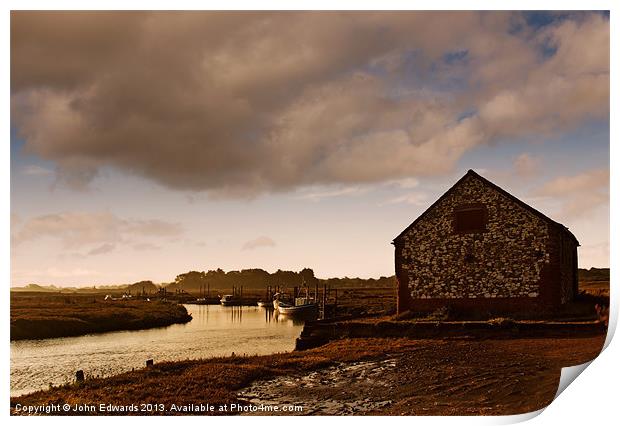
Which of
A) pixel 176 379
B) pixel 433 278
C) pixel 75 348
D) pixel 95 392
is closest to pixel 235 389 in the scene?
pixel 176 379

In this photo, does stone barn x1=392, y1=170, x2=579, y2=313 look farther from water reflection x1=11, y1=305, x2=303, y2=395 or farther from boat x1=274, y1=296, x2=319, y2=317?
boat x1=274, y1=296, x2=319, y2=317

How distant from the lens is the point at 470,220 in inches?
864

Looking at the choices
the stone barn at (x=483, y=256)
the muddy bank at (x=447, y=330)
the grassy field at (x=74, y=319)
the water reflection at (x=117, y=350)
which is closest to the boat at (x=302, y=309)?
the grassy field at (x=74, y=319)

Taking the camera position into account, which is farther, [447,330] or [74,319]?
[74,319]

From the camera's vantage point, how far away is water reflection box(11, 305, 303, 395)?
1658cm

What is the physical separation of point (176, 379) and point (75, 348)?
1427 centimetres

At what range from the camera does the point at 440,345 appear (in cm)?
1727

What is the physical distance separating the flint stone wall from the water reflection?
300 inches

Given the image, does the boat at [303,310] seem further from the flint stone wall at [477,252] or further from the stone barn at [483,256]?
the flint stone wall at [477,252]

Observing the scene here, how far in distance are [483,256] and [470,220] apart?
1521 millimetres

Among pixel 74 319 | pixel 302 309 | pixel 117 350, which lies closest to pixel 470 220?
pixel 117 350

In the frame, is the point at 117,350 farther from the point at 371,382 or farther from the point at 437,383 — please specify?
the point at 437,383

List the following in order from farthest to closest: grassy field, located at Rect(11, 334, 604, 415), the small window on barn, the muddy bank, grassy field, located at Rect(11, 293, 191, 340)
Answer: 1. grassy field, located at Rect(11, 293, 191, 340)
2. the small window on barn
3. the muddy bank
4. grassy field, located at Rect(11, 334, 604, 415)

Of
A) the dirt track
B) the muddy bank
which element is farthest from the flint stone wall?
the dirt track
